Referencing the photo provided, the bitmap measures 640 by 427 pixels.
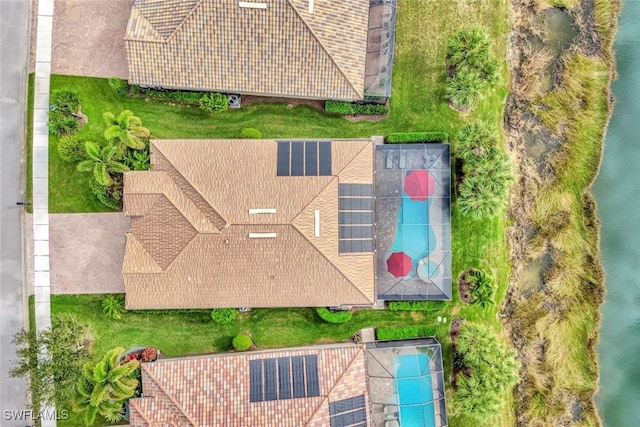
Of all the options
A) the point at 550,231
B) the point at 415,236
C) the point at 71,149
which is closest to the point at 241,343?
the point at 415,236

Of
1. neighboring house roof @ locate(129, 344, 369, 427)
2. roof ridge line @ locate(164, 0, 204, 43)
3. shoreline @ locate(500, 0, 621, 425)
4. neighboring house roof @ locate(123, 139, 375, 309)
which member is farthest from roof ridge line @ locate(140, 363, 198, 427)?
shoreline @ locate(500, 0, 621, 425)

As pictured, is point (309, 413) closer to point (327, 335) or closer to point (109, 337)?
point (327, 335)

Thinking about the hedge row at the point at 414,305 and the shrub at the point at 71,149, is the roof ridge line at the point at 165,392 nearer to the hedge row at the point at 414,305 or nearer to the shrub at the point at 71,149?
the shrub at the point at 71,149

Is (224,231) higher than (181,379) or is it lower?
higher

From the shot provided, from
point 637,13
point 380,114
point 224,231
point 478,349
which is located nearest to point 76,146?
point 224,231

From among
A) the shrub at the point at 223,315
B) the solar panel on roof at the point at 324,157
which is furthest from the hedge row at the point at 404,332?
the solar panel on roof at the point at 324,157

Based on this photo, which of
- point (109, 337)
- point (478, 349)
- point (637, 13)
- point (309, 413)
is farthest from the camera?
point (637, 13)
